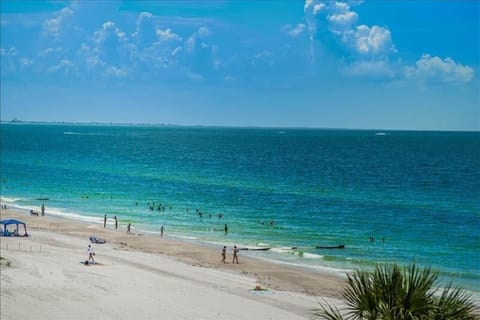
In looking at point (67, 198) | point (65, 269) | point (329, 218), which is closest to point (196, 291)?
point (65, 269)

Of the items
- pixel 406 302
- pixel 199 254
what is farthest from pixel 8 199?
pixel 406 302

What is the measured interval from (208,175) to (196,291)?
63.4 metres

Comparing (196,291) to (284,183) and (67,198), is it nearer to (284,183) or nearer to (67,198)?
(67,198)

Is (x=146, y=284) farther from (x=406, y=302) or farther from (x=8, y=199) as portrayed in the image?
(x=8, y=199)

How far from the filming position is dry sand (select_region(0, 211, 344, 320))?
78.9ft

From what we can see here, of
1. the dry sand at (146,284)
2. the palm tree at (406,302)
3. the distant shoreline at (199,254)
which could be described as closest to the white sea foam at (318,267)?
the distant shoreline at (199,254)

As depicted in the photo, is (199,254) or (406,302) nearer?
(406,302)

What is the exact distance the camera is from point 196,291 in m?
27.7

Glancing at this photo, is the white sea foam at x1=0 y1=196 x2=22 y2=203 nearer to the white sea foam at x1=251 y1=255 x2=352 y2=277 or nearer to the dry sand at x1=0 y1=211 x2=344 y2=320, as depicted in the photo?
the dry sand at x1=0 y1=211 x2=344 y2=320

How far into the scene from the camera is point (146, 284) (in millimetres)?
28750

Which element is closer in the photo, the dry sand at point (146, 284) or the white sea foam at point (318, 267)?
the dry sand at point (146, 284)

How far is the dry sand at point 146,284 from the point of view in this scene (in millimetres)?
24047

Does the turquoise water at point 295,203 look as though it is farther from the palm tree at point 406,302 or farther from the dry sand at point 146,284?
the palm tree at point 406,302

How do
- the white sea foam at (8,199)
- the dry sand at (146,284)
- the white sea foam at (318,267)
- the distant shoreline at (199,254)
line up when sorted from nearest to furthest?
the dry sand at (146,284)
the distant shoreline at (199,254)
the white sea foam at (318,267)
the white sea foam at (8,199)
